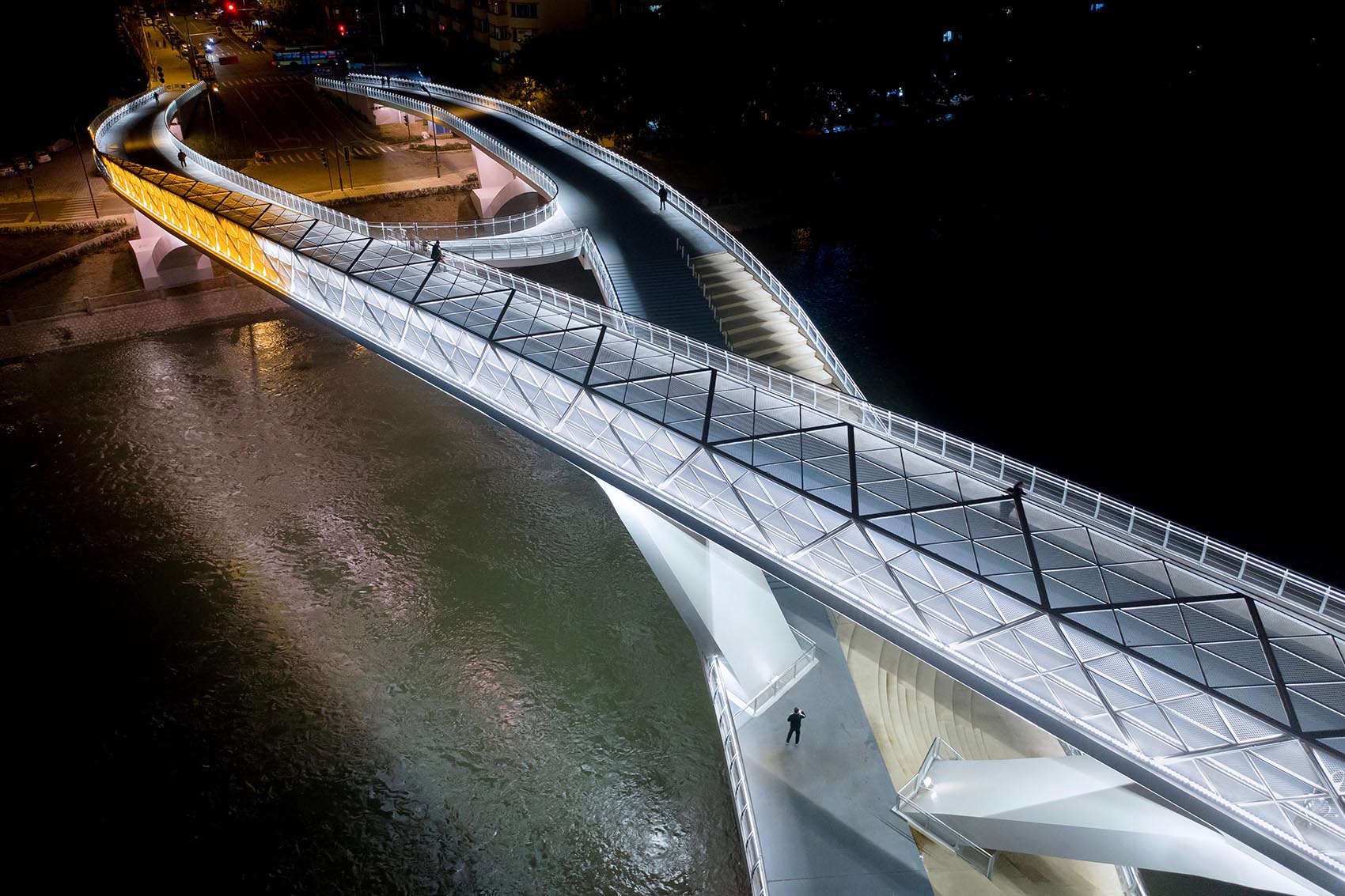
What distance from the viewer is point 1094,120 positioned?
58.4 metres

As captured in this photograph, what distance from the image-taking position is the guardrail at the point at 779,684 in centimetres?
1485

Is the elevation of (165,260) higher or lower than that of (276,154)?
lower

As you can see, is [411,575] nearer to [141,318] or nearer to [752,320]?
[752,320]

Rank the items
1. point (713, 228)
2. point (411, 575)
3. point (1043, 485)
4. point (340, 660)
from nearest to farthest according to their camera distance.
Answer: point (1043, 485) → point (340, 660) → point (411, 575) → point (713, 228)

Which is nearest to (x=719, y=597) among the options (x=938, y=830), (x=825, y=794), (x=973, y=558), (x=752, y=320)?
(x=825, y=794)

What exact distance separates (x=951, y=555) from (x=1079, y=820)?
3.56 meters

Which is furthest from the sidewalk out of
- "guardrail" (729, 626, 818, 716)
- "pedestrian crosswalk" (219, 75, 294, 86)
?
"pedestrian crosswalk" (219, 75, 294, 86)

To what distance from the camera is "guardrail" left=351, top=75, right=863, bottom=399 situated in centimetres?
2083

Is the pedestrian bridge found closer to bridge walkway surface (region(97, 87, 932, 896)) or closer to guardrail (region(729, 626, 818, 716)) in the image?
guardrail (region(729, 626, 818, 716))

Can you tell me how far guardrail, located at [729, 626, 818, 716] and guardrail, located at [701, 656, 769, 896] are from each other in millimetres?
302

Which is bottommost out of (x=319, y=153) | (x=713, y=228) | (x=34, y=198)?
(x=713, y=228)

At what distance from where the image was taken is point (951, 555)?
11117mm

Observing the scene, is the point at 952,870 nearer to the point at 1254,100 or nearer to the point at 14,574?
the point at 14,574

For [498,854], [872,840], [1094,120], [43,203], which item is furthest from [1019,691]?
[1094,120]
